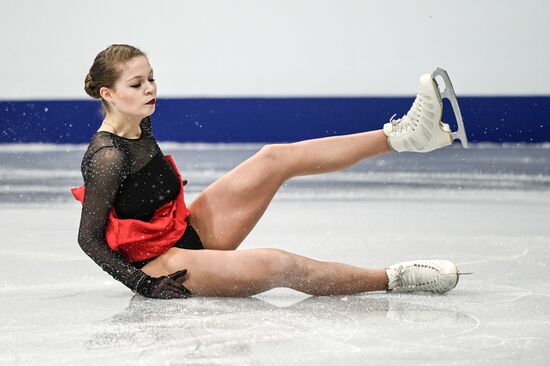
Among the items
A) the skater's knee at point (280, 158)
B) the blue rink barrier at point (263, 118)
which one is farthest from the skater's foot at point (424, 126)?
the blue rink barrier at point (263, 118)

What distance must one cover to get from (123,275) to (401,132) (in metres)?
0.79

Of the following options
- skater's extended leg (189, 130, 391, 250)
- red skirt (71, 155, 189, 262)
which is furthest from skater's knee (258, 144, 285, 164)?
red skirt (71, 155, 189, 262)

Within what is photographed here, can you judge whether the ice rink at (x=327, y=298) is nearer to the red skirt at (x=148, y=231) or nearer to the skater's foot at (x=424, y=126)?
the red skirt at (x=148, y=231)

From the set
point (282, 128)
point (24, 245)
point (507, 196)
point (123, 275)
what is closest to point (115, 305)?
point (123, 275)

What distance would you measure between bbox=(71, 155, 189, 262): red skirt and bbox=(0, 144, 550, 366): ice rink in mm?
138

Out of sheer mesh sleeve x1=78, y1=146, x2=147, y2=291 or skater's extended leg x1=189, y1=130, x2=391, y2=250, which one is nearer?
sheer mesh sleeve x1=78, y1=146, x2=147, y2=291

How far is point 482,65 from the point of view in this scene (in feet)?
23.9

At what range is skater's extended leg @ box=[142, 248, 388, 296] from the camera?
8.43 ft

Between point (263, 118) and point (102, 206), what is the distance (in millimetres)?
4914

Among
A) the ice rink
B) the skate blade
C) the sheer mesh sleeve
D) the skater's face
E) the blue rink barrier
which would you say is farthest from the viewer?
the blue rink barrier

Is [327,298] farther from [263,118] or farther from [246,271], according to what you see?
[263,118]

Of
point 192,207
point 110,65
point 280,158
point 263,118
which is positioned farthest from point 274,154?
point 263,118

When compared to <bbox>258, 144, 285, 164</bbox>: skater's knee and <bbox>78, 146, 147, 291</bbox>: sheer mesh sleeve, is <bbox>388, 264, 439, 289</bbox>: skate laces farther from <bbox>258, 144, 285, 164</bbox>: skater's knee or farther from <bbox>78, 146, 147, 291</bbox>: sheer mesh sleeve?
<bbox>78, 146, 147, 291</bbox>: sheer mesh sleeve

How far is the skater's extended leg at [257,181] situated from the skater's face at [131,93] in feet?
0.96
